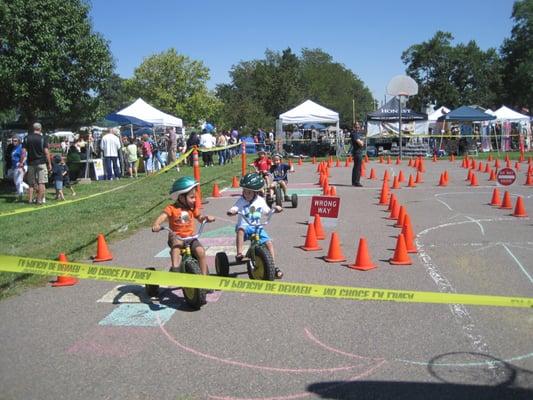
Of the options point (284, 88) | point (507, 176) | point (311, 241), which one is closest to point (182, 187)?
point (311, 241)

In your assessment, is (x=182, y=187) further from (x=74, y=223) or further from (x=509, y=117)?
(x=509, y=117)

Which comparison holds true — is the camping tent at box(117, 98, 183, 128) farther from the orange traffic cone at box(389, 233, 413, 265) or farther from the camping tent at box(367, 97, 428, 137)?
the orange traffic cone at box(389, 233, 413, 265)

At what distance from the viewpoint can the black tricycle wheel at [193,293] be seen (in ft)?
17.7

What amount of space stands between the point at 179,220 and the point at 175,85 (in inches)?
2627

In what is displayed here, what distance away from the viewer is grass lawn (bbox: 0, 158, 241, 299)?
820 centimetres

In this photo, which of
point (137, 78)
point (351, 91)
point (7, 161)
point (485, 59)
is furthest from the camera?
point (351, 91)

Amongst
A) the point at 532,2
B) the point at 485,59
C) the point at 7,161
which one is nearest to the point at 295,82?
the point at 485,59

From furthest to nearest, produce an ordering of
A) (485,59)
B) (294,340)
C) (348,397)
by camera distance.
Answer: (485,59) < (294,340) < (348,397)

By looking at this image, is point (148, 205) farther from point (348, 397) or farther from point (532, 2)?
point (532, 2)

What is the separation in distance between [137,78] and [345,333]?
2762 inches

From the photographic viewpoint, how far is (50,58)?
1722 cm

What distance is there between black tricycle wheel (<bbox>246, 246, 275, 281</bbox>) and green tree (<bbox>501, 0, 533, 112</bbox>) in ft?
234

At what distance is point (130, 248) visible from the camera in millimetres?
8656

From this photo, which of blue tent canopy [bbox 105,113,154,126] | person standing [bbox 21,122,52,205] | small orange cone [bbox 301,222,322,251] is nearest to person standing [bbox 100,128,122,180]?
blue tent canopy [bbox 105,113,154,126]
